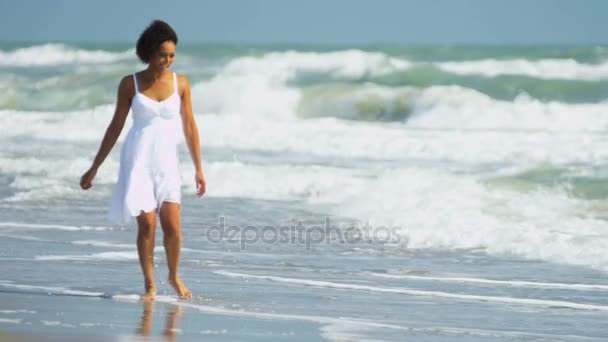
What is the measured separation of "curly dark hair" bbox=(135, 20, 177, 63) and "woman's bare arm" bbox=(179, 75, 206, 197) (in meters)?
0.20

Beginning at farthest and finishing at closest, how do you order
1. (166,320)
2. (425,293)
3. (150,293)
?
(425,293), (150,293), (166,320)

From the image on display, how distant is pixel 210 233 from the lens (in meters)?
9.32

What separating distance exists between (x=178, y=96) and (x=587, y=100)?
2143 centimetres

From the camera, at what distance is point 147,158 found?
235 inches

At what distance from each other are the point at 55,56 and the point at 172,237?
36.8m

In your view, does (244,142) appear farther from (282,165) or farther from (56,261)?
(56,261)

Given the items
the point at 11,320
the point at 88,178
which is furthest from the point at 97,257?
the point at 11,320

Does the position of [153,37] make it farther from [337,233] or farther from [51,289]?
[337,233]

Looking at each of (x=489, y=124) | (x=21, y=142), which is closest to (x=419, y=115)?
(x=489, y=124)

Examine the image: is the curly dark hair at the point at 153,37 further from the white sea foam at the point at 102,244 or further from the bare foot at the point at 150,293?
the white sea foam at the point at 102,244

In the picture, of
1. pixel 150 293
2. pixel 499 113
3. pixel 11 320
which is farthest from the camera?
pixel 499 113

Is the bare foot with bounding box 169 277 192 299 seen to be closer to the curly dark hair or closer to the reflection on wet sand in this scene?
the reflection on wet sand

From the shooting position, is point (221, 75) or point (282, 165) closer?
point (282, 165)

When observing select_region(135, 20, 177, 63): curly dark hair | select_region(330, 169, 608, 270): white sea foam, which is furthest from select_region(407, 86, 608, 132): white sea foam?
select_region(135, 20, 177, 63): curly dark hair
